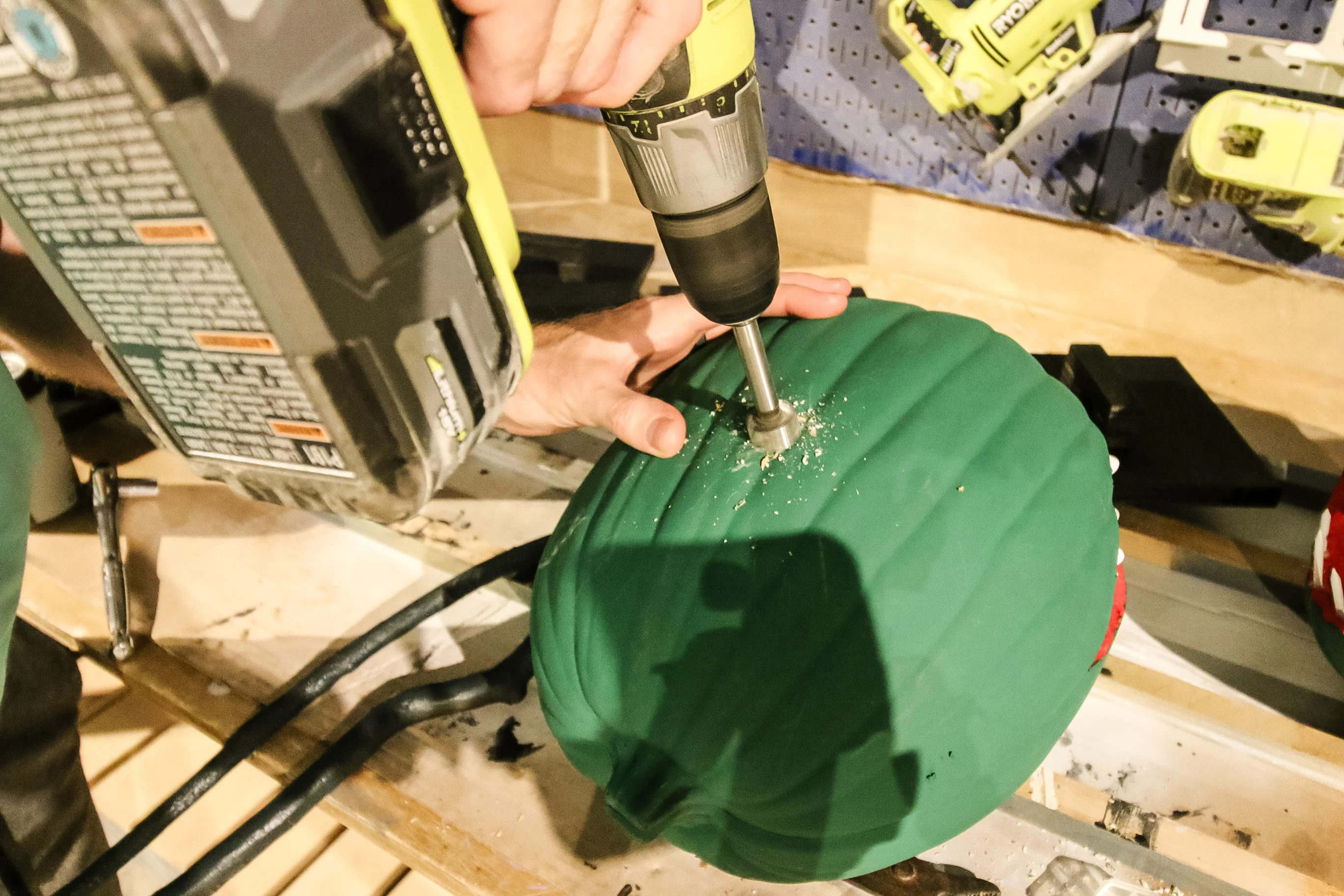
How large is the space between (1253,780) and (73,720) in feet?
3.95

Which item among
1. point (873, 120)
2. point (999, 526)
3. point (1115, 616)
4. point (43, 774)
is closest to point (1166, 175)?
point (873, 120)

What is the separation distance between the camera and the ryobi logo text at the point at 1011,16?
100 centimetres

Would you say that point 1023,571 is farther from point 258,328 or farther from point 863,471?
point 258,328

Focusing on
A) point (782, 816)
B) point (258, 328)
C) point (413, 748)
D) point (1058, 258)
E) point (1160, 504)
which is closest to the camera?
point (258, 328)

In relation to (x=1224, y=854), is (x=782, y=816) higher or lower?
higher

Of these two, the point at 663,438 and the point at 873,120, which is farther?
the point at 873,120

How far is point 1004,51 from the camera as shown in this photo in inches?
40.4

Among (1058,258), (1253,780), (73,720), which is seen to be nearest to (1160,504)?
(1253,780)

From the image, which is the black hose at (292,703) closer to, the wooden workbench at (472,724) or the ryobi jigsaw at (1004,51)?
the wooden workbench at (472,724)

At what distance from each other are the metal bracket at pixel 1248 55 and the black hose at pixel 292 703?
1.01 m

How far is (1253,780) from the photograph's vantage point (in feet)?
2.29

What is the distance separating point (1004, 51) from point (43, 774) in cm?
142

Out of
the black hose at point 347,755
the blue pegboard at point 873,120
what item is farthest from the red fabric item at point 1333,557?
the black hose at point 347,755

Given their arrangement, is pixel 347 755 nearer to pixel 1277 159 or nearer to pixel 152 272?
pixel 152 272
